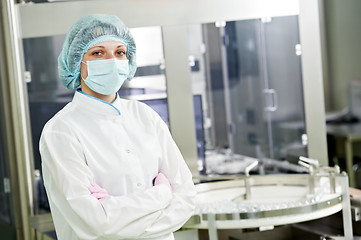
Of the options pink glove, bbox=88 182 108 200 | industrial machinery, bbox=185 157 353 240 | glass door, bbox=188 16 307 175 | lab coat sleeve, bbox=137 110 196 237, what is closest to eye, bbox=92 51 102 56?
lab coat sleeve, bbox=137 110 196 237

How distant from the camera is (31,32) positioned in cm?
269

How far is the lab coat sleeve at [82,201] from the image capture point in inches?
49.3

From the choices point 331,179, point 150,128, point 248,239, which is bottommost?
point 248,239

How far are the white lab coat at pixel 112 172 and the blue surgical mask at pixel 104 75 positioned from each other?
3cm

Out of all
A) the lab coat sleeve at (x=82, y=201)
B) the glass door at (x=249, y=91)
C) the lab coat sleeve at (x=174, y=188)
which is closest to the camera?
the lab coat sleeve at (x=82, y=201)

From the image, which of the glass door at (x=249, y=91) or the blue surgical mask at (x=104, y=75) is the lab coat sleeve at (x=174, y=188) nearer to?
the blue surgical mask at (x=104, y=75)

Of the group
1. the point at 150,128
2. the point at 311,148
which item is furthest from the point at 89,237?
the point at 311,148

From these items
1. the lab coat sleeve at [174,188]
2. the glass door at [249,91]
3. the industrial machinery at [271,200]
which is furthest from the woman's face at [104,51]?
the glass door at [249,91]

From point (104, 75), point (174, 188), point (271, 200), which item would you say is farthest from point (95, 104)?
point (271, 200)

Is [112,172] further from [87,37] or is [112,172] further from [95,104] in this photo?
[87,37]

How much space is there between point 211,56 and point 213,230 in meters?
1.13

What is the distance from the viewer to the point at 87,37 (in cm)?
140

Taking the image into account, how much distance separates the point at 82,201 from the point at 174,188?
0.26 meters

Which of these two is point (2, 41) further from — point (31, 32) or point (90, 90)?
point (90, 90)
